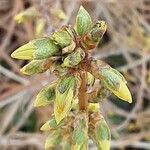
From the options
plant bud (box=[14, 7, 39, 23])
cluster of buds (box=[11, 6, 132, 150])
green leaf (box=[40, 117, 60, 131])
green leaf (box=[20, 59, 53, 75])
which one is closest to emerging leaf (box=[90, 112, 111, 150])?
cluster of buds (box=[11, 6, 132, 150])

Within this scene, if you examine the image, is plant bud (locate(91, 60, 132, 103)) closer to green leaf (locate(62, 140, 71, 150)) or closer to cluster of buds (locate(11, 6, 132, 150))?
cluster of buds (locate(11, 6, 132, 150))

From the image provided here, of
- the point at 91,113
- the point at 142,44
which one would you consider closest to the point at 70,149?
the point at 91,113

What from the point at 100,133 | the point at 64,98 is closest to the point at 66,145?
the point at 100,133

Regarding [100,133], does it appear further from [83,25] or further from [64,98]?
[83,25]

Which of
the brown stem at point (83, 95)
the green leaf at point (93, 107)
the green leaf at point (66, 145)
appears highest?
the brown stem at point (83, 95)

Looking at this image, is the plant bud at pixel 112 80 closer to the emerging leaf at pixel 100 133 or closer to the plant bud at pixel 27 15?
the emerging leaf at pixel 100 133

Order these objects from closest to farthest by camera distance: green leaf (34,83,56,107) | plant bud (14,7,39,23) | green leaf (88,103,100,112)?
green leaf (34,83,56,107) → green leaf (88,103,100,112) → plant bud (14,7,39,23)

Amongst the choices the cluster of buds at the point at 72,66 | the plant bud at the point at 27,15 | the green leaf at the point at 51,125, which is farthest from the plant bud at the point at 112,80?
the plant bud at the point at 27,15
